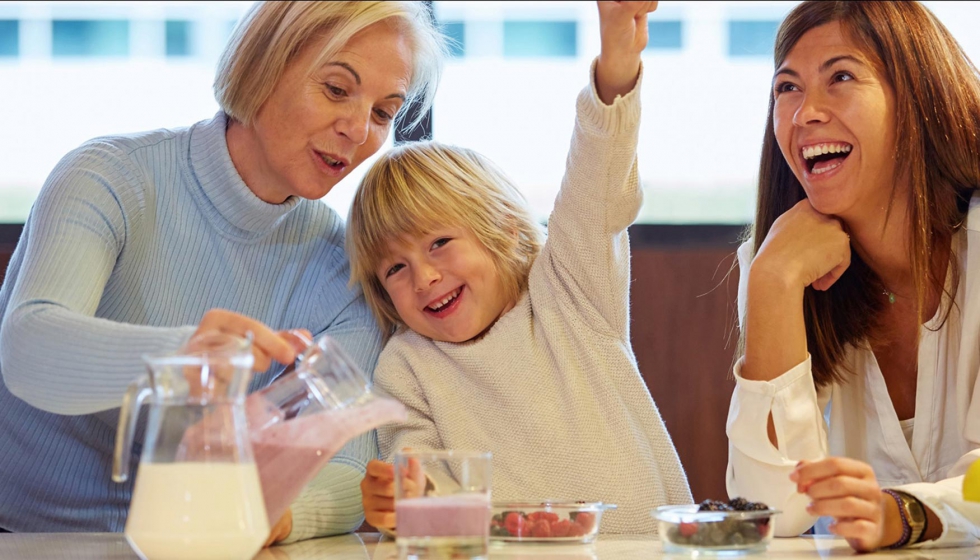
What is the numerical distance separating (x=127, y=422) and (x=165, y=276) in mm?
679

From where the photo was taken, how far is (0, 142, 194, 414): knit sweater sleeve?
1.00 meters

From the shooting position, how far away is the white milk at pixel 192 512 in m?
0.78

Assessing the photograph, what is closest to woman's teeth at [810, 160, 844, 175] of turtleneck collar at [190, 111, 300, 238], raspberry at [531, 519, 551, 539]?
raspberry at [531, 519, 551, 539]

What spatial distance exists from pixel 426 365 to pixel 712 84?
4.05 feet

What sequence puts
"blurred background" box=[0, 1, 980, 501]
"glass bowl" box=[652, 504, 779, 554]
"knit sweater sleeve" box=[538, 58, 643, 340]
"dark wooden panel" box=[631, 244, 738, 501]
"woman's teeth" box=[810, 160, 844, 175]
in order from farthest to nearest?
"blurred background" box=[0, 1, 980, 501] → "dark wooden panel" box=[631, 244, 738, 501] → "woman's teeth" box=[810, 160, 844, 175] → "knit sweater sleeve" box=[538, 58, 643, 340] → "glass bowl" box=[652, 504, 779, 554]

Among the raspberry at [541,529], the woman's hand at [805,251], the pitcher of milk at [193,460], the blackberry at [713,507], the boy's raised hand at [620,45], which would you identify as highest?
the boy's raised hand at [620,45]

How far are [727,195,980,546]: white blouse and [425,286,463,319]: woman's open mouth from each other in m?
0.42

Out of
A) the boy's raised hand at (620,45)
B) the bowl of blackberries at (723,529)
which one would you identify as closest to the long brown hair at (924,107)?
the boy's raised hand at (620,45)

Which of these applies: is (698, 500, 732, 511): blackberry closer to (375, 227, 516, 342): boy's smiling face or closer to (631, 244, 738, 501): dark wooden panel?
(375, 227, 516, 342): boy's smiling face

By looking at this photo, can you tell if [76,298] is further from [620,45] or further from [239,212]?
[620,45]

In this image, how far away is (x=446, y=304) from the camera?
1.46 meters

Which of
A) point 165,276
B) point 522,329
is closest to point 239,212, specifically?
point 165,276

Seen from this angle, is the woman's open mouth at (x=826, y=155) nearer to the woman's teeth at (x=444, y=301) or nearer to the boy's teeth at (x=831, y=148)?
the boy's teeth at (x=831, y=148)

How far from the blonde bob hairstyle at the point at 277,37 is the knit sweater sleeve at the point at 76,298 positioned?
186mm
